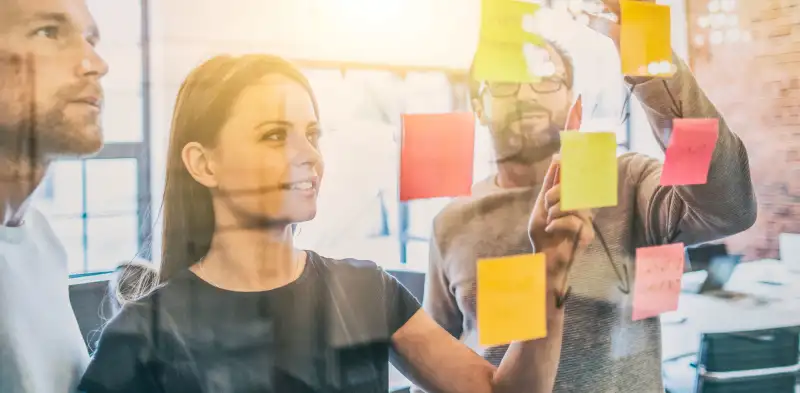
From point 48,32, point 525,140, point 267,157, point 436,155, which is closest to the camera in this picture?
point 48,32

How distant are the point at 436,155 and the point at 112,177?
47 centimetres

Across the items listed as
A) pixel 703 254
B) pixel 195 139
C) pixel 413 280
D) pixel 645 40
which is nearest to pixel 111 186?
pixel 195 139

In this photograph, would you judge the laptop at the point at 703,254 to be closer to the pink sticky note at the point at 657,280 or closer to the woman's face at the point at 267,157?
the pink sticky note at the point at 657,280

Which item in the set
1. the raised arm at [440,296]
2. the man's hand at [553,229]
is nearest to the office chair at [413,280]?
the raised arm at [440,296]

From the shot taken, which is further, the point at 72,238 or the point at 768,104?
the point at 768,104

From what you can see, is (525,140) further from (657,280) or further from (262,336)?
(262,336)

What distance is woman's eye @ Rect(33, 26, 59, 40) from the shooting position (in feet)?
2.39

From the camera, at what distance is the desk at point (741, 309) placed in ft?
4.34

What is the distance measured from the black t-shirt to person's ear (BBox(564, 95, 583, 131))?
1.40 ft

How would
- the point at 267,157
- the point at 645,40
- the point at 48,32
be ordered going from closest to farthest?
the point at 48,32
the point at 267,157
the point at 645,40

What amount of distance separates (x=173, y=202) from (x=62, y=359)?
227 mm

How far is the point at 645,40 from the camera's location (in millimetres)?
1222

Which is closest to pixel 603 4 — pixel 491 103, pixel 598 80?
pixel 598 80

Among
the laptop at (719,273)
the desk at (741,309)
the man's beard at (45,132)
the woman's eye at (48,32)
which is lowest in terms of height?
the desk at (741,309)
